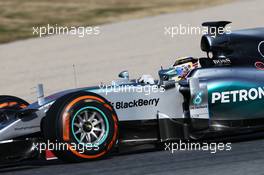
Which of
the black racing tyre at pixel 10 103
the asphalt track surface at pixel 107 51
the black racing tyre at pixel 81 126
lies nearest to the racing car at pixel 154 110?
the black racing tyre at pixel 81 126

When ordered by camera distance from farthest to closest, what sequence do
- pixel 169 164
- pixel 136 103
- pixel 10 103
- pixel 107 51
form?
1. pixel 107 51
2. pixel 10 103
3. pixel 136 103
4. pixel 169 164

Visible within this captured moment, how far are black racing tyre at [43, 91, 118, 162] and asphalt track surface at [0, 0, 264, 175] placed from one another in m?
0.16

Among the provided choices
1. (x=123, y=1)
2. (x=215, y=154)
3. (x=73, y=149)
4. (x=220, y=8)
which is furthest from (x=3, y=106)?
(x=123, y=1)

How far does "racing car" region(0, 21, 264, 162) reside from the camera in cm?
822

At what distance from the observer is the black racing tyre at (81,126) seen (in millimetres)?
8055

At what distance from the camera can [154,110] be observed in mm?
8805

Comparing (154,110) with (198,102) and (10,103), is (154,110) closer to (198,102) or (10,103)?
(198,102)

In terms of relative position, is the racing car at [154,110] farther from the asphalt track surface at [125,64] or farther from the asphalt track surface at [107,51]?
the asphalt track surface at [107,51]

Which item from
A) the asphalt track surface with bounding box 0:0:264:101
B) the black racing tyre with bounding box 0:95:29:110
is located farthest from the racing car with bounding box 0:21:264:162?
the asphalt track surface with bounding box 0:0:264:101

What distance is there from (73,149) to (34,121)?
0.69 metres

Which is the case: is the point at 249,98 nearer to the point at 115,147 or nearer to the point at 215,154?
the point at 215,154

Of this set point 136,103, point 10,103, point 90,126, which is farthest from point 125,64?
point 90,126

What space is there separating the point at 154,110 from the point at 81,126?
1001 millimetres

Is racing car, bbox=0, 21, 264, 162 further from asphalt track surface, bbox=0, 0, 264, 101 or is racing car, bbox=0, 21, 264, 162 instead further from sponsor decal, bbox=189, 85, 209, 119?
asphalt track surface, bbox=0, 0, 264, 101
